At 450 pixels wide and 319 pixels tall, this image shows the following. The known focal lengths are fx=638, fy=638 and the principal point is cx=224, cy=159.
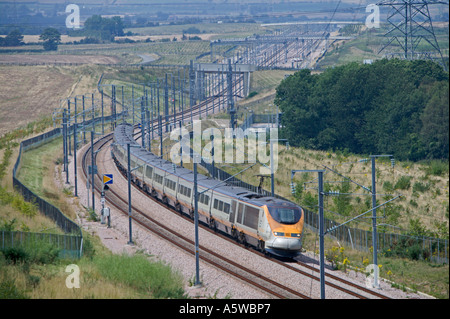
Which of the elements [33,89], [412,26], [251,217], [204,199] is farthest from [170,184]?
[33,89]

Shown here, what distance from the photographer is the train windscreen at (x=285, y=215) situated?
103 feet

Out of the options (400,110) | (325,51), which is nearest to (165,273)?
(400,110)

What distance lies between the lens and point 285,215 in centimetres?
3155

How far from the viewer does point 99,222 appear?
142 feet

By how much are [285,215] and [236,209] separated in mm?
4106

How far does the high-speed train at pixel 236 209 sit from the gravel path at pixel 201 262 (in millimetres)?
807

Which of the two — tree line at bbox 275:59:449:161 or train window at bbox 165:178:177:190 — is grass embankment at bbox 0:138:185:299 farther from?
tree line at bbox 275:59:449:161

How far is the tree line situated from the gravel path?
3356 centimetres

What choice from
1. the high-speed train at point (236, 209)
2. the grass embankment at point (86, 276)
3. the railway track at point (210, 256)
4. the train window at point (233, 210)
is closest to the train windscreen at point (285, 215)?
the high-speed train at point (236, 209)

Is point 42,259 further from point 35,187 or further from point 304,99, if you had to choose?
point 304,99

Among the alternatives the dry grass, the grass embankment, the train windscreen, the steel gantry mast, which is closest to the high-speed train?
the train windscreen

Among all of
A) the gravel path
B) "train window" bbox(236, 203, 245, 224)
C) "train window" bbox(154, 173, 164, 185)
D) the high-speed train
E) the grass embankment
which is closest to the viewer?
the grass embankment

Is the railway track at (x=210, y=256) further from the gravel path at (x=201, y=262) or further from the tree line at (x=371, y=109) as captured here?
the tree line at (x=371, y=109)

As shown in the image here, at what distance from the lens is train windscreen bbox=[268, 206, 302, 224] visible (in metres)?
31.4
